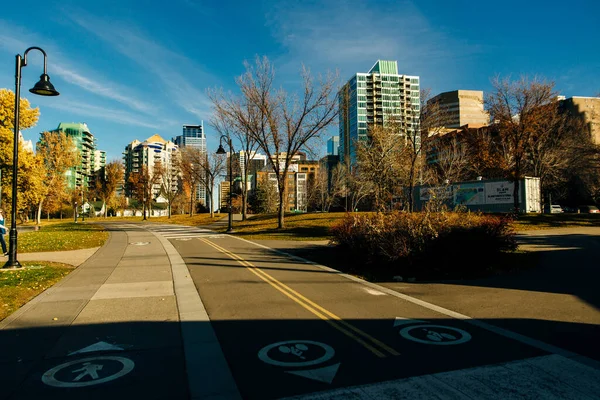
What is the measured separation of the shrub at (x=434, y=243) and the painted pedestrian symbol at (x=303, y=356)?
653 cm

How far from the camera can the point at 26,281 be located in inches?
398

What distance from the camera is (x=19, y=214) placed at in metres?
45.4

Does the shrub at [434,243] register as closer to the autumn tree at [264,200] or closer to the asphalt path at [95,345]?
the asphalt path at [95,345]

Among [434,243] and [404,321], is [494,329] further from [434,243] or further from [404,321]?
[434,243]

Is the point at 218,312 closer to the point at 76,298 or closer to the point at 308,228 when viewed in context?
the point at 76,298

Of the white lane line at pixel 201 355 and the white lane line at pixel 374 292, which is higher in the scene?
the white lane line at pixel 201 355

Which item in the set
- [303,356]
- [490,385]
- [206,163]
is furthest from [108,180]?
[490,385]

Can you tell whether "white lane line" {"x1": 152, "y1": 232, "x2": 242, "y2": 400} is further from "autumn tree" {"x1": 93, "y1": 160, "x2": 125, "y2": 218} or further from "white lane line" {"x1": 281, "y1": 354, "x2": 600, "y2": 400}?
"autumn tree" {"x1": 93, "y1": 160, "x2": 125, "y2": 218}

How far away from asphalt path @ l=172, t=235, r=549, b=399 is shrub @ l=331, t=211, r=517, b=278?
7.59 feet

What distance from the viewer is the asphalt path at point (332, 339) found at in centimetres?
446

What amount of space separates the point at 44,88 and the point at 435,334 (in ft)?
42.4

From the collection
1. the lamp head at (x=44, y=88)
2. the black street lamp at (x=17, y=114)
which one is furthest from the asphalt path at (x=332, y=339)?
the lamp head at (x=44, y=88)

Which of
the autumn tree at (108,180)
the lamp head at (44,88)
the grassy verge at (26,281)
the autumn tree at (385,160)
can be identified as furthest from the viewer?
the autumn tree at (108,180)

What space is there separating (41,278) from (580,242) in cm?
1984
